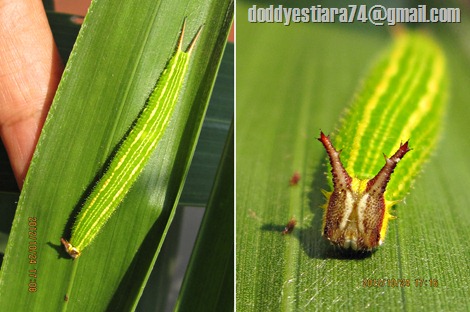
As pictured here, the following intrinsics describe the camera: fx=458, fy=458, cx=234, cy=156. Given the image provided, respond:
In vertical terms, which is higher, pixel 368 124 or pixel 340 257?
pixel 368 124

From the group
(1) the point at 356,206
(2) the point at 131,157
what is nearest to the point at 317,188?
(1) the point at 356,206

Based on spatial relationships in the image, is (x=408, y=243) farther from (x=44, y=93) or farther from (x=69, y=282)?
(x=44, y=93)

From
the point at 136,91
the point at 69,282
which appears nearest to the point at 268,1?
the point at 136,91

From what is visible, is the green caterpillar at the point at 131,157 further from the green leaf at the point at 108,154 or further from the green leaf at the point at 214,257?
the green leaf at the point at 214,257

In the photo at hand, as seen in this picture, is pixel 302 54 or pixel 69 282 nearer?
pixel 69 282

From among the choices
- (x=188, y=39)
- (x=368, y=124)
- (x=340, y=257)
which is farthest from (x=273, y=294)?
(x=188, y=39)

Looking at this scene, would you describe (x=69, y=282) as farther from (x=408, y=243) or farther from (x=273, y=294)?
(x=408, y=243)

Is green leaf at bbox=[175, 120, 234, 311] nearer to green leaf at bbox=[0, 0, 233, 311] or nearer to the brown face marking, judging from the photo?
green leaf at bbox=[0, 0, 233, 311]

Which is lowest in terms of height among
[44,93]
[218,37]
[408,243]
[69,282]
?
[69,282]
